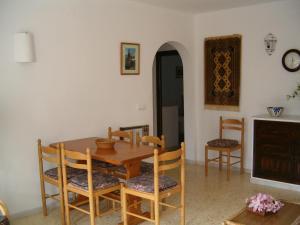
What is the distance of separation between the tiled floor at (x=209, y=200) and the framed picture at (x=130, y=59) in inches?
70.0

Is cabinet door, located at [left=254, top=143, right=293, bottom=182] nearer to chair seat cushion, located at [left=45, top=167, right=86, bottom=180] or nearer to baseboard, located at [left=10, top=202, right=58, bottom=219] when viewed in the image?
chair seat cushion, located at [left=45, top=167, right=86, bottom=180]

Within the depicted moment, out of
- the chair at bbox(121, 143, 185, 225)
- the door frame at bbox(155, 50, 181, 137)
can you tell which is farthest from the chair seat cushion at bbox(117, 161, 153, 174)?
the door frame at bbox(155, 50, 181, 137)

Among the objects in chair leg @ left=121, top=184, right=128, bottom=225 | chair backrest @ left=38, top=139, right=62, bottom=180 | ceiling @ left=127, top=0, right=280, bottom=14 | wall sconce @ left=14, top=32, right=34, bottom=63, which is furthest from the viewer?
ceiling @ left=127, top=0, right=280, bottom=14

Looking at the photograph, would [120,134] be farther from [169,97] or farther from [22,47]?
[169,97]

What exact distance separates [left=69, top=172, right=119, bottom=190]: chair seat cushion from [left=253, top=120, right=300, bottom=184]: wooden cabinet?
88.3 inches

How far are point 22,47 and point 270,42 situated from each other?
10.9ft

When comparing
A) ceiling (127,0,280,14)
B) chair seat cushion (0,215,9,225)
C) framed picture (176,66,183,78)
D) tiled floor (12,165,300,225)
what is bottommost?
tiled floor (12,165,300,225)

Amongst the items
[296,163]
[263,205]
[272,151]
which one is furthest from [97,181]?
[296,163]

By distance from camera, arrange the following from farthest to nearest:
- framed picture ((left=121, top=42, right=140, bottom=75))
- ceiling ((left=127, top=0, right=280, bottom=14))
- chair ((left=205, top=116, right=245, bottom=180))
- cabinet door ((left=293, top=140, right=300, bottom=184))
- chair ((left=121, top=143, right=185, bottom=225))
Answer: chair ((left=205, top=116, right=245, bottom=180))
ceiling ((left=127, top=0, right=280, bottom=14))
framed picture ((left=121, top=42, right=140, bottom=75))
cabinet door ((left=293, top=140, right=300, bottom=184))
chair ((left=121, top=143, right=185, bottom=225))

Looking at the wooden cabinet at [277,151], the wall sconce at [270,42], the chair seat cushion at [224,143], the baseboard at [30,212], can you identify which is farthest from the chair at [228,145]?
the baseboard at [30,212]

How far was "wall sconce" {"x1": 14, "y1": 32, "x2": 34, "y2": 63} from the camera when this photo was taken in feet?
11.4

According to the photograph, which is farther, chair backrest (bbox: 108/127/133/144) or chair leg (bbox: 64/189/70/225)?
chair backrest (bbox: 108/127/133/144)

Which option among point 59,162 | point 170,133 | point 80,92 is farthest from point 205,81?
point 59,162

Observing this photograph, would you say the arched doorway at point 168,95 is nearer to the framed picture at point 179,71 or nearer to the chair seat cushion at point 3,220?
the framed picture at point 179,71
